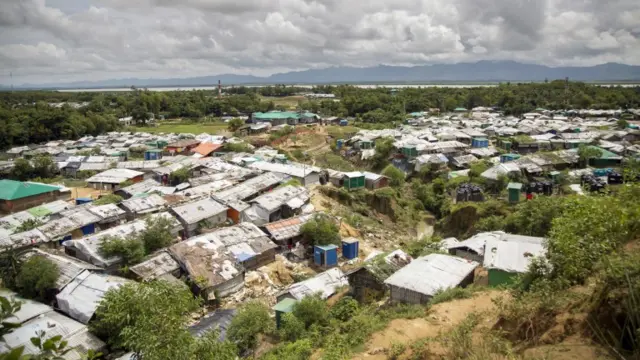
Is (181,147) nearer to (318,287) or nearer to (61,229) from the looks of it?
(61,229)

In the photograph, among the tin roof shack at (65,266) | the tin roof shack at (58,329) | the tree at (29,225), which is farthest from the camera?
the tree at (29,225)


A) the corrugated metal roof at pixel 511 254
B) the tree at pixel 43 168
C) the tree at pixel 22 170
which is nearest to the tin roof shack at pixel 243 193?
the corrugated metal roof at pixel 511 254

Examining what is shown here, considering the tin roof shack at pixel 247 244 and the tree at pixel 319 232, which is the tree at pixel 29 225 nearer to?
the tin roof shack at pixel 247 244

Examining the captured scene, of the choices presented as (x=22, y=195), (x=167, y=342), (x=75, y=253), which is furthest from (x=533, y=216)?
(x=22, y=195)

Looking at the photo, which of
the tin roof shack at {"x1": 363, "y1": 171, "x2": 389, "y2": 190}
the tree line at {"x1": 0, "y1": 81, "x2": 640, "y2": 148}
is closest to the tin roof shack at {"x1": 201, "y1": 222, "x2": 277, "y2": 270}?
the tin roof shack at {"x1": 363, "y1": 171, "x2": 389, "y2": 190}

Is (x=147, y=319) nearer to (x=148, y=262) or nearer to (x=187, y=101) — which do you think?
(x=148, y=262)
